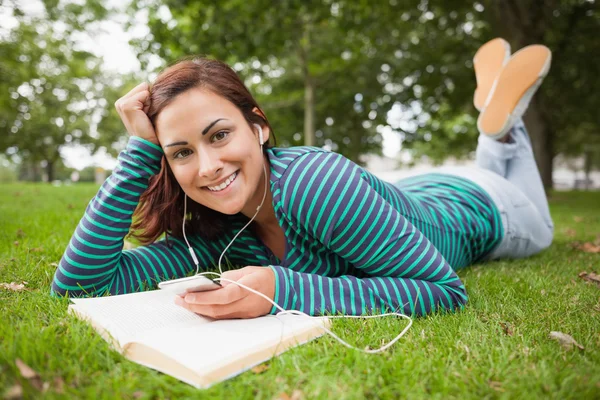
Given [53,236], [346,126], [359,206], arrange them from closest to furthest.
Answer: [359,206], [53,236], [346,126]

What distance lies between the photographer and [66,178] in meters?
55.2

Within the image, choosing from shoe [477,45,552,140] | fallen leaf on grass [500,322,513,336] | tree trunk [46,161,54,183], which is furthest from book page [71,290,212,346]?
tree trunk [46,161,54,183]

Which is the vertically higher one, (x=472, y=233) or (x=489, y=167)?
(x=489, y=167)

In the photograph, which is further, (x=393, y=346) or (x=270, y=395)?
(x=393, y=346)

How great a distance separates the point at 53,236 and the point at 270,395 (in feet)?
10.8

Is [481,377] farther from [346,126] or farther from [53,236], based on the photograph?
[346,126]

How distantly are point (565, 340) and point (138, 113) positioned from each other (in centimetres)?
221

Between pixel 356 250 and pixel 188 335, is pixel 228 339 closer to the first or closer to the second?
pixel 188 335

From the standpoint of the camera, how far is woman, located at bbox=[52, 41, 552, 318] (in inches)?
84.4

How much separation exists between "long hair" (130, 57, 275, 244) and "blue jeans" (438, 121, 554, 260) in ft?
6.88

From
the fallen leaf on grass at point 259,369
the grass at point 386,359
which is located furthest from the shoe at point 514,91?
the fallen leaf on grass at point 259,369

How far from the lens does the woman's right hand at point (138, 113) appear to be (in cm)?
239

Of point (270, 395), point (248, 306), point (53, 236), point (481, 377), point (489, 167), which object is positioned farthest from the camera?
point (489, 167)

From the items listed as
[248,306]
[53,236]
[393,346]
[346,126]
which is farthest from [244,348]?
[346,126]
